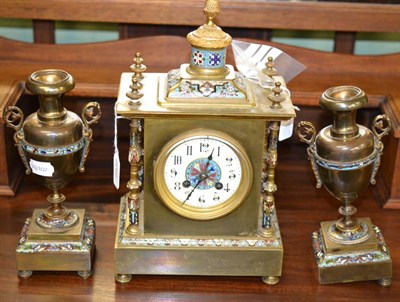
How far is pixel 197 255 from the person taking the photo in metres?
1.83

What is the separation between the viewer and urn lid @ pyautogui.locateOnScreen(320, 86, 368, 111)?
5.65 feet

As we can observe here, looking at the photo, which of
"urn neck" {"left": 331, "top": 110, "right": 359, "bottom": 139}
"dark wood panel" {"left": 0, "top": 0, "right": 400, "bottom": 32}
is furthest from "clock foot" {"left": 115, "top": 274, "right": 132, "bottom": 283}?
"dark wood panel" {"left": 0, "top": 0, "right": 400, "bottom": 32}

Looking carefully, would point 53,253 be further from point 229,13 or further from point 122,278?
point 229,13

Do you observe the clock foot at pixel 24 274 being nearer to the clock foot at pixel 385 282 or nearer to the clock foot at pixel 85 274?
the clock foot at pixel 85 274

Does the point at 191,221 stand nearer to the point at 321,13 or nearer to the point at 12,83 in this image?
the point at 12,83

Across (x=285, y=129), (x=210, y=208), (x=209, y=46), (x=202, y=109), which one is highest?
(x=209, y=46)

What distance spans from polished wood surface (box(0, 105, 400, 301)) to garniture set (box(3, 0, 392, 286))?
1.0 inches

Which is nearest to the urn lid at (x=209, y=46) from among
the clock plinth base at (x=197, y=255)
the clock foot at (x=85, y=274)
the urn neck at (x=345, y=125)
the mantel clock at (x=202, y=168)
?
the mantel clock at (x=202, y=168)

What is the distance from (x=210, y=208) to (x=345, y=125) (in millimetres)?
319

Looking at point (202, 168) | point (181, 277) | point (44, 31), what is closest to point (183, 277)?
point (181, 277)

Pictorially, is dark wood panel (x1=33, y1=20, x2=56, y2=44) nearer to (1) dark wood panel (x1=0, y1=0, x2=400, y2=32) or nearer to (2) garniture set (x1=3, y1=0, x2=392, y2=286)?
(1) dark wood panel (x1=0, y1=0, x2=400, y2=32)

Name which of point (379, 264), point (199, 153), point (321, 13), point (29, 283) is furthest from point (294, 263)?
point (321, 13)

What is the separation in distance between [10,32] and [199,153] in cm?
143

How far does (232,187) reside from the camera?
179 cm
